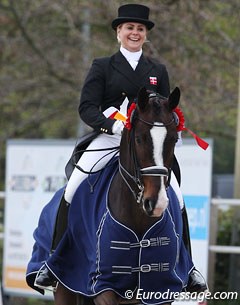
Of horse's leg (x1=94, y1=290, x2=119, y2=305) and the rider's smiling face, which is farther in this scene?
the rider's smiling face

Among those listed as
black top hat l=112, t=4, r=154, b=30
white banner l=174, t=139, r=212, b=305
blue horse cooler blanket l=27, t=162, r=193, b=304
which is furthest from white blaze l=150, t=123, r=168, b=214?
white banner l=174, t=139, r=212, b=305

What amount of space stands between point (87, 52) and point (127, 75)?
8.44m

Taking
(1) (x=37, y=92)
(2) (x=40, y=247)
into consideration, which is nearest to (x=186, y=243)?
(2) (x=40, y=247)

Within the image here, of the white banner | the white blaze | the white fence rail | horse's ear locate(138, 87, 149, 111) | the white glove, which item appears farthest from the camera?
the white fence rail

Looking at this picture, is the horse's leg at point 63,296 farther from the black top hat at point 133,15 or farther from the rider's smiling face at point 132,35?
the black top hat at point 133,15

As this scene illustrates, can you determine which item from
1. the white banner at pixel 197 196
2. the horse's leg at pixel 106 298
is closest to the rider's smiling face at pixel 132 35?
the horse's leg at pixel 106 298

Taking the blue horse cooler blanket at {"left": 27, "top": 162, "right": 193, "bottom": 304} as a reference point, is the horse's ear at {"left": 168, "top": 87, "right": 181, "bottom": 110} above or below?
above

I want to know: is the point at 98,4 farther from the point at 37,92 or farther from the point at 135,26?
the point at 135,26

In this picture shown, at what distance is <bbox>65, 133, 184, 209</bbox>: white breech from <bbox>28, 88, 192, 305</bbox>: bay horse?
0.86 feet

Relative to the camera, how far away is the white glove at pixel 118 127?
722 cm

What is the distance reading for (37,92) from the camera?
18.9 meters

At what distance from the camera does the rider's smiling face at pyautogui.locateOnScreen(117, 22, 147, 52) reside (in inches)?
302

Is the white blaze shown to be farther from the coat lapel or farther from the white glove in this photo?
the coat lapel

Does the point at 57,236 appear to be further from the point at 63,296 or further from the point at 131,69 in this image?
the point at 131,69
